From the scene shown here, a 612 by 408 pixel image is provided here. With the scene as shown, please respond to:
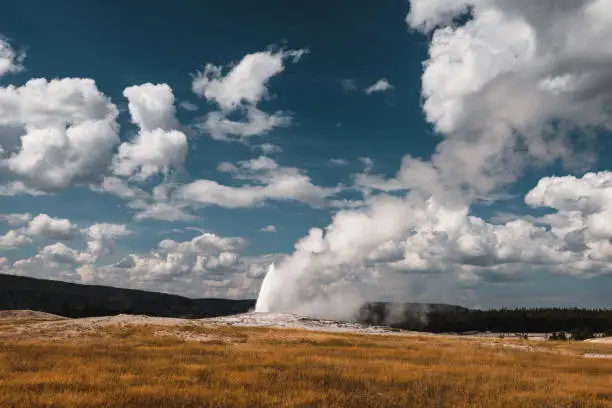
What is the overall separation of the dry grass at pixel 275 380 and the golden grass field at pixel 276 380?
4 centimetres

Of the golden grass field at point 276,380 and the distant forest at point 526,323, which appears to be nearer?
the golden grass field at point 276,380

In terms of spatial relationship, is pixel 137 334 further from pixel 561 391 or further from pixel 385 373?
pixel 561 391

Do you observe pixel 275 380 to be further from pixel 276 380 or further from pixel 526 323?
pixel 526 323

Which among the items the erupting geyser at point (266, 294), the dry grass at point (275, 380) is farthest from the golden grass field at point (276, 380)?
the erupting geyser at point (266, 294)

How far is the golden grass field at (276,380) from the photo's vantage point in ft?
50.3

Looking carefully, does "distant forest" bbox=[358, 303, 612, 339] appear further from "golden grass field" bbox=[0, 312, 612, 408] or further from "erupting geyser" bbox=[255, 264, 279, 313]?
"golden grass field" bbox=[0, 312, 612, 408]

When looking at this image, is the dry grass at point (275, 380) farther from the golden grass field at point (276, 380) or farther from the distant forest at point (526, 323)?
the distant forest at point (526, 323)

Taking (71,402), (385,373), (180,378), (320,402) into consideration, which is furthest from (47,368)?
Result: (385,373)

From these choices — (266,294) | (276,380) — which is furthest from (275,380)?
(266,294)

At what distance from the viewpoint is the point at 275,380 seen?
19688mm

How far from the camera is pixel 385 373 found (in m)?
22.8

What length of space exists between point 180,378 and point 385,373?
8685 mm

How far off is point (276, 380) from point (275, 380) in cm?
4

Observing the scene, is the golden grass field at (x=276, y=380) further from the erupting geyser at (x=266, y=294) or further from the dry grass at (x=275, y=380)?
the erupting geyser at (x=266, y=294)
